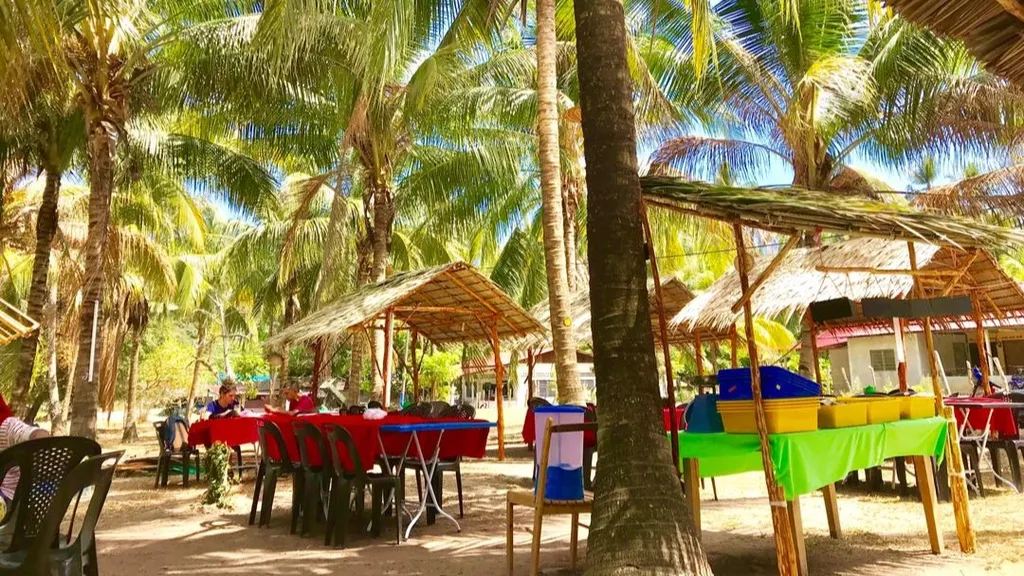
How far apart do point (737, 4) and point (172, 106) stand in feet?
33.5

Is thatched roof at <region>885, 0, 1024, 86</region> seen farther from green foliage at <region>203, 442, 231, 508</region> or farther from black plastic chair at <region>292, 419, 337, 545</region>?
green foliage at <region>203, 442, 231, 508</region>

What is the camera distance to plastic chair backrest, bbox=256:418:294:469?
7.03 m

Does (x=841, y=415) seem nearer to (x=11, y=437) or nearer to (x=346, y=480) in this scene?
(x=346, y=480)

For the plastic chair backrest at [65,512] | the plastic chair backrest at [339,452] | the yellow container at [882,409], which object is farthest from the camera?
the plastic chair backrest at [339,452]

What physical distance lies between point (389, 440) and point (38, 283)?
9236 millimetres

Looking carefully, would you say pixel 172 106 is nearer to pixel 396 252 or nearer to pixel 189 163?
pixel 189 163

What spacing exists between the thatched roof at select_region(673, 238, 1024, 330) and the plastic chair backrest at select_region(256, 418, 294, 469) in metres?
5.72

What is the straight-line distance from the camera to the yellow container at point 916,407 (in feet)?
18.4

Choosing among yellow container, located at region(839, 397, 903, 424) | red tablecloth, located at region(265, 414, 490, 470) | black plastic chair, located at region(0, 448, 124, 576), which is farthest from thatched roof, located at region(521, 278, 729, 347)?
black plastic chair, located at region(0, 448, 124, 576)

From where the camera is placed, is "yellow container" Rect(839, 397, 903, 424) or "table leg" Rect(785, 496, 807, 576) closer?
"table leg" Rect(785, 496, 807, 576)

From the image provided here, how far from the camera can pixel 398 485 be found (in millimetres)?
6363

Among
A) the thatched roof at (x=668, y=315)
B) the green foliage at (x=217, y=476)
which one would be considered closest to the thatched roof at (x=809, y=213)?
the green foliage at (x=217, y=476)

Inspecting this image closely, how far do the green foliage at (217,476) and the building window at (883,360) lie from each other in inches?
951

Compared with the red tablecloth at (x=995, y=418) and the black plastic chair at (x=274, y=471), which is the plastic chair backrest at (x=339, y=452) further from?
the red tablecloth at (x=995, y=418)
